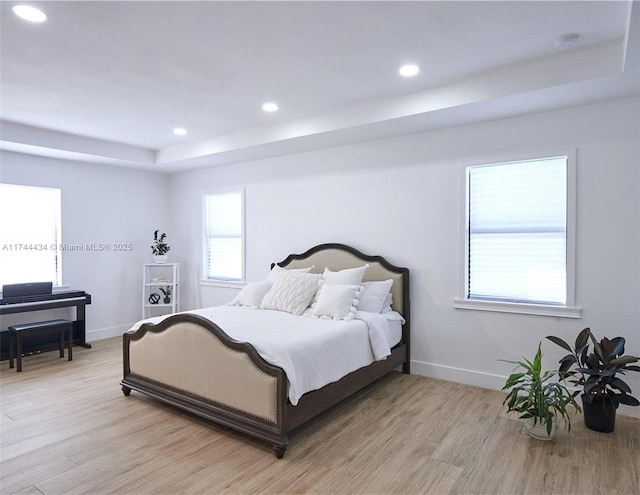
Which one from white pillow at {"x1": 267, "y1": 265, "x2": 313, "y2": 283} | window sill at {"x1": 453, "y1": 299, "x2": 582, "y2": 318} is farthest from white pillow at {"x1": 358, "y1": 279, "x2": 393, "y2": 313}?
white pillow at {"x1": 267, "y1": 265, "x2": 313, "y2": 283}

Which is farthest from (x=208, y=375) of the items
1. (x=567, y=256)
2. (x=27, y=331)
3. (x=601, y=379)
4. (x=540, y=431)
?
(x=567, y=256)

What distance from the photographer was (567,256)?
333 cm

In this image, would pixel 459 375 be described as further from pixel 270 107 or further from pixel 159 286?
pixel 159 286

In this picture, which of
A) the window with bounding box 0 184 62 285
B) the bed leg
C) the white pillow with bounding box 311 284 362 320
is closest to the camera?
the bed leg

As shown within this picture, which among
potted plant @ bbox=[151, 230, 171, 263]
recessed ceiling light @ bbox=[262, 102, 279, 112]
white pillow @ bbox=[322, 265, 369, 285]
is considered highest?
recessed ceiling light @ bbox=[262, 102, 279, 112]

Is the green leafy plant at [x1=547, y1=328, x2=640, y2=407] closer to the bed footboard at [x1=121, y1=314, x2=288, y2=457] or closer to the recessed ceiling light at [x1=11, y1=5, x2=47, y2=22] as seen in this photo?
the bed footboard at [x1=121, y1=314, x2=288, y2=457]

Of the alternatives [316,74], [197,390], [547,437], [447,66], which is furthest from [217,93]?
[547,437]

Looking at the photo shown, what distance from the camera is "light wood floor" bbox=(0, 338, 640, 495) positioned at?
2.24m

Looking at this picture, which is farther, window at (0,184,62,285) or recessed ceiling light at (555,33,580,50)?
window at (0,184,62,285)

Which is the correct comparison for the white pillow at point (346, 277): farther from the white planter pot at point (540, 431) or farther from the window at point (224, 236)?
the white planter pot at point (540, 431)

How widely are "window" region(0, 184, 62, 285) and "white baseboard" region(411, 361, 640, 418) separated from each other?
467 centimetres

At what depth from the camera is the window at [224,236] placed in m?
5.66

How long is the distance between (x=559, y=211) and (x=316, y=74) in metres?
2.34

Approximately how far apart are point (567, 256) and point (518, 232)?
44 cm
